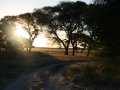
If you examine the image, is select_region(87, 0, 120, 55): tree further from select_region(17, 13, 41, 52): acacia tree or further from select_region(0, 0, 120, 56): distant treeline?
select_region(17, 13, 41, 52): acacia tree

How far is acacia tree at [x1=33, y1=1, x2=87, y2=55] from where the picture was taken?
94963 mm

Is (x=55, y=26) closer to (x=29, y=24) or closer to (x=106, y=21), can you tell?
(x=29, y=24)

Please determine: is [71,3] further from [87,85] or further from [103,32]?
[87,85]

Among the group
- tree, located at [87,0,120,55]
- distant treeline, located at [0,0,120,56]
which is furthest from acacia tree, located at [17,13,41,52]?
tree, located at [87,0,120,55]

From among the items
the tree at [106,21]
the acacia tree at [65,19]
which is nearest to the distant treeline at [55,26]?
the acacia tree at [65,19]

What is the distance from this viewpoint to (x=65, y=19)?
3775 inches

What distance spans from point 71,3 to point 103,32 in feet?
203

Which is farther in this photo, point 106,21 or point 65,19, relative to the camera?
point 65,19

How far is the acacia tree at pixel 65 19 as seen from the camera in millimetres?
94963

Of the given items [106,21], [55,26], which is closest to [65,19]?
[55,26]

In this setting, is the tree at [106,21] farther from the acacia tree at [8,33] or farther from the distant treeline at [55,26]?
the acacia tree at [8,33]

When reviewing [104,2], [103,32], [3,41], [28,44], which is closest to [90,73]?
[103,32]

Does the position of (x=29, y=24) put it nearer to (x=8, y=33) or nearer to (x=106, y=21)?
(x=8, y=33)

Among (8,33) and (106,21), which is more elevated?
(8,33)
